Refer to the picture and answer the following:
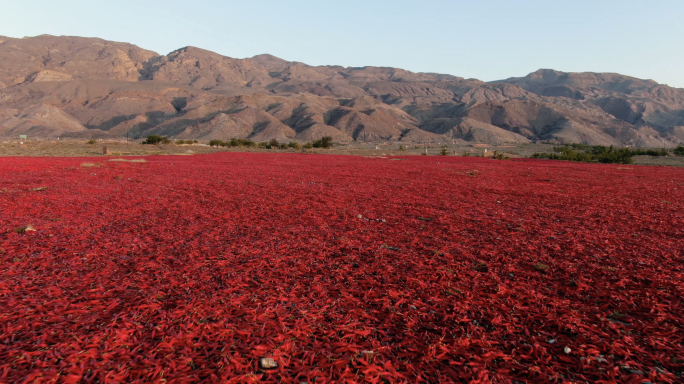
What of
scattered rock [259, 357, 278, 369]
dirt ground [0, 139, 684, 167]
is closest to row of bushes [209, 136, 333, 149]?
dirt ground [0, 139, 684, 167]

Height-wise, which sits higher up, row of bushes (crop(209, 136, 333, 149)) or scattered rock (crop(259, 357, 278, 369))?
row of bushes (crop(209, 136, 333, 149))

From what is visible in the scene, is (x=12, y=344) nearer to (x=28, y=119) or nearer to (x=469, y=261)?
(x=469, y=261)

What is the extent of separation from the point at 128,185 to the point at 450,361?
1523cm

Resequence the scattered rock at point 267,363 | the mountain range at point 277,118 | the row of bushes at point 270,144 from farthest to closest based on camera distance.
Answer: the mountain range at point 277,118, the row of bushes at point 270,144, the scattered rock at point 267,363

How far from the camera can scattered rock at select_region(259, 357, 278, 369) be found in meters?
3.47

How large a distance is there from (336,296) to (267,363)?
1631mm

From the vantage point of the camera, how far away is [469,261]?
6293 mm

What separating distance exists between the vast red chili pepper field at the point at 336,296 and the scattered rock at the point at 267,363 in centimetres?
5

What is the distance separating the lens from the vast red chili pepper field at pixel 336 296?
3.48 metres

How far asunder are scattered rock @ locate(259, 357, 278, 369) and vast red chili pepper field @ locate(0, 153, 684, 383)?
0.05 metres

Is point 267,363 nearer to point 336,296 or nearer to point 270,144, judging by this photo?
point 336,296

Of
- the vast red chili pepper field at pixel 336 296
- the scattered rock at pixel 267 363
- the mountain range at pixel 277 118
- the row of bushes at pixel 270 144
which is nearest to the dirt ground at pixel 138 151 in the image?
the row of bushes at pixel 270 144

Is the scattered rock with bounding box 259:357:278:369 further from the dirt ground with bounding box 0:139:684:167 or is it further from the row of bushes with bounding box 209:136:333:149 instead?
the row of bushes with bounding box 209:136:333:149

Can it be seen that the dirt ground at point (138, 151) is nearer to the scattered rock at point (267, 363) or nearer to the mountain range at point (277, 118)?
the scattered rock at point (267, 363)
